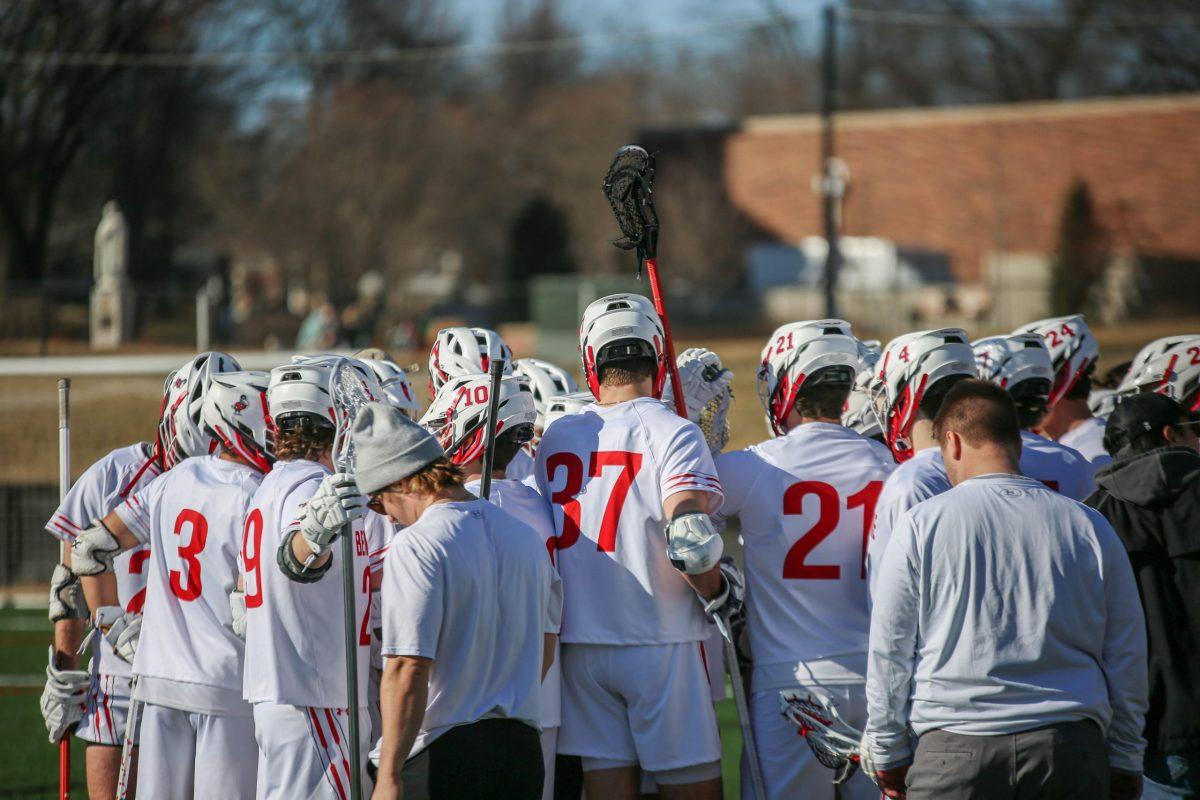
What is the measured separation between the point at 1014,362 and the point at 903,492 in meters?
1.38

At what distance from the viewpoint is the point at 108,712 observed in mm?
6324

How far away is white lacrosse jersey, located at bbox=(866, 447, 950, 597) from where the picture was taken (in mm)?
4789

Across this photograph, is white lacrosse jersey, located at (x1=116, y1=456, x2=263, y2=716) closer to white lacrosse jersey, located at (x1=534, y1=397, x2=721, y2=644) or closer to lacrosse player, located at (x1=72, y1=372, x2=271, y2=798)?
Result: lacrosse player, located at (x1=72, y1=372, x2=271, y2=798)

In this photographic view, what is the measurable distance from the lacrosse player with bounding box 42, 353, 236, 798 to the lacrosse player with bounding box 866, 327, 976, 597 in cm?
292

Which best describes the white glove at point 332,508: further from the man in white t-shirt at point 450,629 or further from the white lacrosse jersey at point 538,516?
the white lacrosse jersey at point 538,516

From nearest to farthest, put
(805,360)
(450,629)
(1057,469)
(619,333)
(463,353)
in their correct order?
(450,629) → (619,333) → (805,360) → (1057,469) → (463,353)

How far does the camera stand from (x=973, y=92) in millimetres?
39281

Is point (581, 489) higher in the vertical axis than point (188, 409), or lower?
lower

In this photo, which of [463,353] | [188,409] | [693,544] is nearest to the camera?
[693,544]

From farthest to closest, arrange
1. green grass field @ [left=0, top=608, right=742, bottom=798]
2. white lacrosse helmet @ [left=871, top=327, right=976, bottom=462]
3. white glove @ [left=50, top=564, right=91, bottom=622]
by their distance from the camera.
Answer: green grass field @ [left=0, top=608, right=742, bottom=798]
white glove @ [left=50, top=564, right=91, bottom=622]
white lacrosse helmet @ [left=871, top=327, right=976, bottom=462]

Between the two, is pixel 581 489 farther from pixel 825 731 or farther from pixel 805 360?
pixel 825 731

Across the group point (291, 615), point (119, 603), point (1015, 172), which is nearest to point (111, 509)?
point (119, 603)

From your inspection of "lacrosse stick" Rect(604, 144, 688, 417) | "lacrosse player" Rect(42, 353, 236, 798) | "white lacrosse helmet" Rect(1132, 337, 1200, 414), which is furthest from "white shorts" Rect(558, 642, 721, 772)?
"white lacrosse helmet" Rect(1132, 337, 1200, 414)

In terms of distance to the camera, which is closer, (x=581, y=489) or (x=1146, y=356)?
(x=581, y=489)
